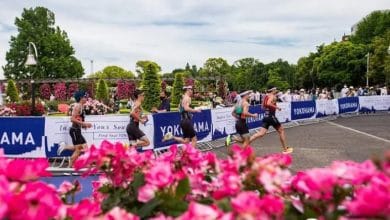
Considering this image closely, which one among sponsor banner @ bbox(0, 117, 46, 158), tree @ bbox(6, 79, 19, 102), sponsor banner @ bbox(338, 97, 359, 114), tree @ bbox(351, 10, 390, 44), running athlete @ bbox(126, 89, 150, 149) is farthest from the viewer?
tree @ bbox(351, 10, 390, 44)

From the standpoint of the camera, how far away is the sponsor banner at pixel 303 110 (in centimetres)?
2558

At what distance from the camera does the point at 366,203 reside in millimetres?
1434

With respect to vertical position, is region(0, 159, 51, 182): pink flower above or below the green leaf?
above

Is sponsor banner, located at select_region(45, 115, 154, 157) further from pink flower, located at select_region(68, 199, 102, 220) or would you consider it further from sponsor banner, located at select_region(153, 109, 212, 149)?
pink flower, located at select_region(68, 199, 102, 220)

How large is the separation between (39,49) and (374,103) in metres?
60.5

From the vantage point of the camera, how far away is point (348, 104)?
106ft

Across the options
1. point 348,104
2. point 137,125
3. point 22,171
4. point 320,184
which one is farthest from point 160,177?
point 348,104

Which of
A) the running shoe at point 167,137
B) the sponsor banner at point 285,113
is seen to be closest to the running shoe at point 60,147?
the running shoe at point 167,137

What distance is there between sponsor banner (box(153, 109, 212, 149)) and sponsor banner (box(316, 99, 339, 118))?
1289 centimetres

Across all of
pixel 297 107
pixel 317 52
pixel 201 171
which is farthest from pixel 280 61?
pixel 201 171

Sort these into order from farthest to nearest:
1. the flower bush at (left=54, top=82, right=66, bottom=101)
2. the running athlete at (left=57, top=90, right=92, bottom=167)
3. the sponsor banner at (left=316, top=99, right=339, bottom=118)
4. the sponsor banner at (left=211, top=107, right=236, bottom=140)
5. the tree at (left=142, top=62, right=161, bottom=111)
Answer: the flower bush at (left=54, top=82, right=66, bottom=101) < the tree at (left=142, top=62, right=161, bottom=111) < the sponsor banner at (left=316, top=99, right=339, bottom=118) < the sponsor banner at (left=211, top=107, right=236, bottom=140) < the running athlete at (left=57, top=90, right=92, bottom=167)

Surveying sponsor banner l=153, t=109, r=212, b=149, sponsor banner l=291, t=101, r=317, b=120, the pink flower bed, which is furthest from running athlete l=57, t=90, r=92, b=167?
sponsor banner l=291, t=101, r=317, b=120

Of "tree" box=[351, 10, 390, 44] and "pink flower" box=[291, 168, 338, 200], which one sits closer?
"pink flower" box=[291, 168, 338, 200]

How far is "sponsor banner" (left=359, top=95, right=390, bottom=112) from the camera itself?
111 ft
